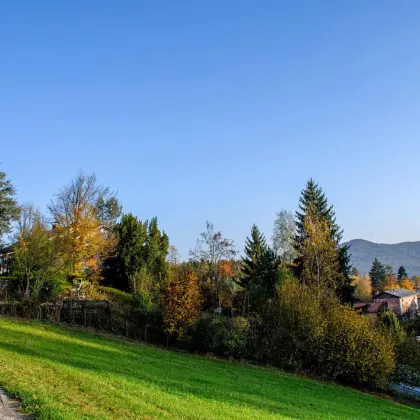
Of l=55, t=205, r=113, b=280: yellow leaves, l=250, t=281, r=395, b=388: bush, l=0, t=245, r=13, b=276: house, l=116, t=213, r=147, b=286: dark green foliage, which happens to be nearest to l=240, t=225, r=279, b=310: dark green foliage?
l=250, t=281, r=395, b=388: bush

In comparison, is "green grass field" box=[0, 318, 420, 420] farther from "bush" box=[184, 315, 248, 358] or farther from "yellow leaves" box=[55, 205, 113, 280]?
"yellow leaves" box=[55, 205, 113, 280]

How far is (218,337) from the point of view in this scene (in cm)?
2722

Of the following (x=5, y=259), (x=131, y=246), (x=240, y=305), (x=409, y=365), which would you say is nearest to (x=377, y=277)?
(x=240, y=305)

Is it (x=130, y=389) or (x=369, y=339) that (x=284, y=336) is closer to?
(x=369, y=339)

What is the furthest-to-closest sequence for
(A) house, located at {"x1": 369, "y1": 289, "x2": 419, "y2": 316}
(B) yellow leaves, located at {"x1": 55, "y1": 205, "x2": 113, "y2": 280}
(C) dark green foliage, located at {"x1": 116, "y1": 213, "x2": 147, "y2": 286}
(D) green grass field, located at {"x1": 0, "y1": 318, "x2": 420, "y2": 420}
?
1. (A) house, located at {"x1": 369, "y1": 289, "x2": 419, "y2": 316}
2. (C) dark green foliage, located at {"x1": 116, "y1": 213, "x2": 147, "y2": 286}
3. (B) yellow leaves, located at {"x1": 55, "y1": 205, "x2": 113, "y2": 280}
4. (D) green grass field, located at {"x1": 0, "y1": 318, "x2": 420, "y2": 420}

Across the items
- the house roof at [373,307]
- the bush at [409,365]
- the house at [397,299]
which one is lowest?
the bush at [409,365]

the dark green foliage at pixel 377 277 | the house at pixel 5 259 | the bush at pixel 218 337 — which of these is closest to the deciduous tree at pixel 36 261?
the house at pixel 5 259

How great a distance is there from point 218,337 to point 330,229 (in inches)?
912

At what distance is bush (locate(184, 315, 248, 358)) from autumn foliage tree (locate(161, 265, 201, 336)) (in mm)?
725

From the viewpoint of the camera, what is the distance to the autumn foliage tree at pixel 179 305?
2778cm

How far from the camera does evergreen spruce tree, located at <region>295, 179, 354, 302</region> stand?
42.0 metres

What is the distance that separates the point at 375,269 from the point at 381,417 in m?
108

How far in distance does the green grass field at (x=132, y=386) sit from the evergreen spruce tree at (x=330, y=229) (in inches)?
782

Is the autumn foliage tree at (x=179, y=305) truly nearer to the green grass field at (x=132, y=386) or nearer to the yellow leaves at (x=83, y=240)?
the green grass field at (x=132, y=386)
